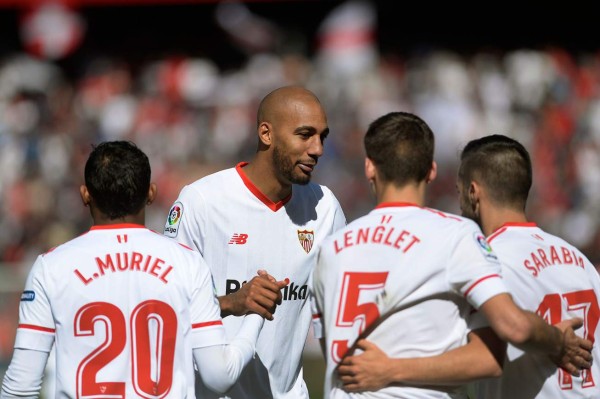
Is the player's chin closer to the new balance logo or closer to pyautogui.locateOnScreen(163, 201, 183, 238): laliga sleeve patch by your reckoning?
the new balance logo

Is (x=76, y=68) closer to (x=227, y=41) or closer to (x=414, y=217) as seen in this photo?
(x=227, y=41)

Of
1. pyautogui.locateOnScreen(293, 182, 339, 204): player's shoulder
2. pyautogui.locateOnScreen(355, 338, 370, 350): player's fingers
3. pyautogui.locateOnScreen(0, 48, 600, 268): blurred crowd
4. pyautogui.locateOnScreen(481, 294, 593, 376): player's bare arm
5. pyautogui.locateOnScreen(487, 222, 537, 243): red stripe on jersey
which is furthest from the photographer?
pyautogui.locateOnScreen(0, 48, 600, 268): blurred crowd

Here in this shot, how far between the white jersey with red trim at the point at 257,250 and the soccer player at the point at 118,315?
1296 mm

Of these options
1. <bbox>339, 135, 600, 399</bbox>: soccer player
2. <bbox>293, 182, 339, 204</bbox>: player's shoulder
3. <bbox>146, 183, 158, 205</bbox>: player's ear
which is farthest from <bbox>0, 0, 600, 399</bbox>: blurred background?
<bbox>146, 183, 158, 205</bbox>: player's ear

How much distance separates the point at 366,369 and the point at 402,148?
0.93m

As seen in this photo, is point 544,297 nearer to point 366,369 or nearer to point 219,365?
point 366,369

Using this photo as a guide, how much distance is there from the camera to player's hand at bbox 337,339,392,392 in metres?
4.14

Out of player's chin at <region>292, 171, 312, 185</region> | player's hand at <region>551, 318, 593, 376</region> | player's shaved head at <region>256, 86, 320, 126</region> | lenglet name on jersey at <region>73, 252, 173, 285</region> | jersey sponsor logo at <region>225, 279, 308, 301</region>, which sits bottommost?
player's hand at <region>551, 318, 593, 376</region>

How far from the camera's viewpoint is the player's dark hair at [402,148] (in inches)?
167

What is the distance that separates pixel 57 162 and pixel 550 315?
1340 centimetres

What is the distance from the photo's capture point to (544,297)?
4.50m

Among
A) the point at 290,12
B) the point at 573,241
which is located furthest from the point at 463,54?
the point at 573,241

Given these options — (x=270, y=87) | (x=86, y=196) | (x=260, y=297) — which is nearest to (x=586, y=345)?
(x=260, y=297)

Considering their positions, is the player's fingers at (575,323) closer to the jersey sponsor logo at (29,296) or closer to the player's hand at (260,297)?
the player's hand at (260,297)
